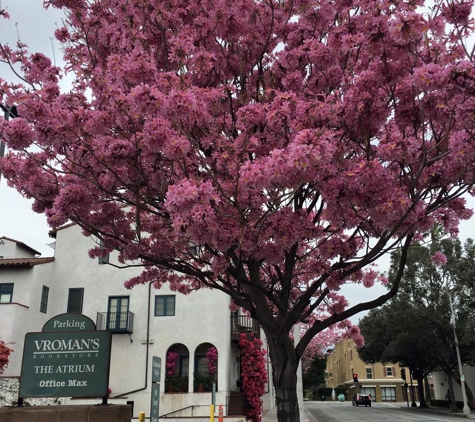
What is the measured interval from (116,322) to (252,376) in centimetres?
688

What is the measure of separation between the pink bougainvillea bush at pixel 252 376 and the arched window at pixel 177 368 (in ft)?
8.67

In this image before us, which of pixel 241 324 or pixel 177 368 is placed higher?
pixel 241 324

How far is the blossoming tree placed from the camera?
18.5 feet

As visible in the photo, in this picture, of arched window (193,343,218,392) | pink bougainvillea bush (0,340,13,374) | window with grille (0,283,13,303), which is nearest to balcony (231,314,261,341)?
arched window (193,343,218,392)

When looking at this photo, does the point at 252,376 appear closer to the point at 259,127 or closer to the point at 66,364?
the point at 66,364

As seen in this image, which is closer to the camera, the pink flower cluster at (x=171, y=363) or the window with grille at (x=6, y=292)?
the pink flower cluster at (x=171, y=363)

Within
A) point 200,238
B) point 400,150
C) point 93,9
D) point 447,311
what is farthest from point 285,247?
point 447,311

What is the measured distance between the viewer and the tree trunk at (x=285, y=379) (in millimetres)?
7234

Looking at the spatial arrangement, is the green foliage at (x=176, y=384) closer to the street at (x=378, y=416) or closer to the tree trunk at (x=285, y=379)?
the street at (x=378, y=416)

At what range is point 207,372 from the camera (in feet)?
72.9

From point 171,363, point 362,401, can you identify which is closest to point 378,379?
point 362,401

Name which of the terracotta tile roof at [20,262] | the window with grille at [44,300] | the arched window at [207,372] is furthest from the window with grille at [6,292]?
the arched window at [207,372]

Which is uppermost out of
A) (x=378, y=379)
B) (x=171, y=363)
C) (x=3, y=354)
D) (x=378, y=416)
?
(x=3, y=354)

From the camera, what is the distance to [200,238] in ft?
19.4
